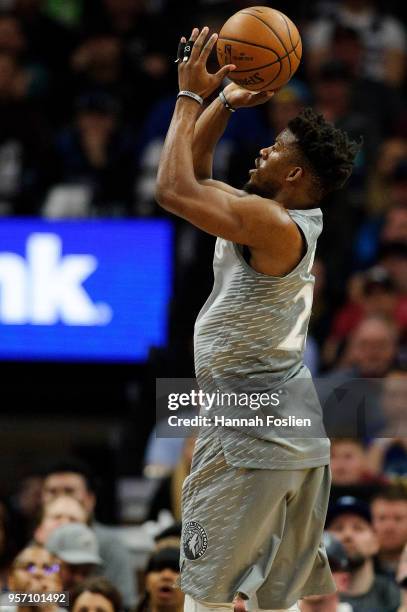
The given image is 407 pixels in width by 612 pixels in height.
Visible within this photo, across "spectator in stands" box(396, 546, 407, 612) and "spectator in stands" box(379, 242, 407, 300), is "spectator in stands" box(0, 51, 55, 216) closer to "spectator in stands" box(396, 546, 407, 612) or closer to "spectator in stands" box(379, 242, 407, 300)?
"spectator in stands" box(379, 242, 407, 300)

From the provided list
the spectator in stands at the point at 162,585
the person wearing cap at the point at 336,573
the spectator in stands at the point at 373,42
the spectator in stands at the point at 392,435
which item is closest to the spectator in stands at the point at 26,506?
the spectator in stands at the point at 162,585

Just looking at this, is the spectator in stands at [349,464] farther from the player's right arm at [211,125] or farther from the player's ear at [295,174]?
the player's ear at [295,174]

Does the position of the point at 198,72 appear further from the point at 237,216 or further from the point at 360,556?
the point at 360,556

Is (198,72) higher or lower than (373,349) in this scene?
higher

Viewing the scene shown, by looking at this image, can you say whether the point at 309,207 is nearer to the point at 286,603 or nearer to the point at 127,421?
the point at 286,603

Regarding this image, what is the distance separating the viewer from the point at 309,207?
4.66 m

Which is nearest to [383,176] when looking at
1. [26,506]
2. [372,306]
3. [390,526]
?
[372,306]

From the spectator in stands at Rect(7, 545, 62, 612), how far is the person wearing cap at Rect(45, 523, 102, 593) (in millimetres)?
60

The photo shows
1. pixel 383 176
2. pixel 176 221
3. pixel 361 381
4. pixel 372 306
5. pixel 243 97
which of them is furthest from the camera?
pixel 383 176

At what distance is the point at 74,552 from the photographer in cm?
618

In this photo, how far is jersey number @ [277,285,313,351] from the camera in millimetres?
4586

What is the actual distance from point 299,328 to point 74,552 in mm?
2066

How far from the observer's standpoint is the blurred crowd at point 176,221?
616 centimetres

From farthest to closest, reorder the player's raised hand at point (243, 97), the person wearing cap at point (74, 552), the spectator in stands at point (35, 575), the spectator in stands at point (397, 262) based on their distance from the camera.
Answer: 1. the spectator in stands at point (397, 262)
2. the person wearing cap at point (74, 552)
3. the spectator in stands at point (35, 575)
4. the player's raised hand at point (243, 97)
